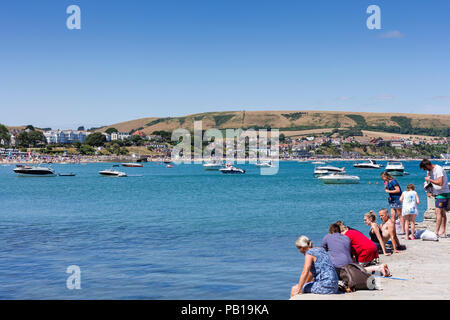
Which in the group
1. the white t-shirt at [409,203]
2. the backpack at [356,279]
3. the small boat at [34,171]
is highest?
the white t-shirt at [409,203]

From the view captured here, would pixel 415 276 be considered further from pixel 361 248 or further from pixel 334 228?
pixel 334 228

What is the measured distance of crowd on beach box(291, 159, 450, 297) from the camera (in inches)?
424

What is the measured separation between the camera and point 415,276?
41.5 feet

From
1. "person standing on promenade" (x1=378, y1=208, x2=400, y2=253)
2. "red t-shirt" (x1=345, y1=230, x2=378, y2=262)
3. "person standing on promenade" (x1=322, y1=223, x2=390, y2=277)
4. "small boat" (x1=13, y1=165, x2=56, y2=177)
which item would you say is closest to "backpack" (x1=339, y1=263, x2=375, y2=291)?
"person standing on promenade" (x1=322, y1=223, x2=390, y2=277)

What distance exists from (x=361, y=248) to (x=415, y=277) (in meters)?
1.46

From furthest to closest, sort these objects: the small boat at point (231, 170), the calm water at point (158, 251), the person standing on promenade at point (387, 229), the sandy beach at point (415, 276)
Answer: the small boat at point (231, 170), the person standing on promenade at point (387, 229), the calm water at point (158, 251), the sandy beach at point (415, 276)

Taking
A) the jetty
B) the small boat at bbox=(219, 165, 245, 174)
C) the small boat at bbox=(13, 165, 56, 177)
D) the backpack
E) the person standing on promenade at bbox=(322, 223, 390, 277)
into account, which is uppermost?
the person standing on promenade at bbox=(322, 223, 390, 277)

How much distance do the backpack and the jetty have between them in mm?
135

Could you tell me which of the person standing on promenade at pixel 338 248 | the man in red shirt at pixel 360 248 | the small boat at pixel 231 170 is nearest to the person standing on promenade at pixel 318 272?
the person standing on promenade at pixel 338 248

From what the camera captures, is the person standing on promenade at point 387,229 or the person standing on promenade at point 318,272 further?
the person standing on promenade at point 387,229

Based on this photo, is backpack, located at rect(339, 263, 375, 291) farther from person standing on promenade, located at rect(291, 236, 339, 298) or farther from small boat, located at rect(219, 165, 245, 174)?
small boat, located at rect(219, 165, 245, 174)

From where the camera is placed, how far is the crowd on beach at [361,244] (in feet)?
35.3

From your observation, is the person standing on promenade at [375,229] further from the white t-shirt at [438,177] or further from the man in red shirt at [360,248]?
the white t-shirt at [438,177]
